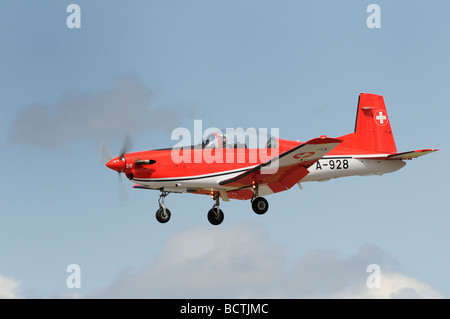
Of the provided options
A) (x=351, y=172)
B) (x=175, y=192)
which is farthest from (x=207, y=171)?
(x=351, y=172)

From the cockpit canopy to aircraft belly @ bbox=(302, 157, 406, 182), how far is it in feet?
9.04

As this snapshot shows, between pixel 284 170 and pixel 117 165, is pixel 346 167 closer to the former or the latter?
pixel 284 170

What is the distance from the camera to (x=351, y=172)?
3055cm

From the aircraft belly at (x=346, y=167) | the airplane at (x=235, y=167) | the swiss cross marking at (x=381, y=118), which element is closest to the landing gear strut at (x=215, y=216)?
the airplane at (x=235, y=167)

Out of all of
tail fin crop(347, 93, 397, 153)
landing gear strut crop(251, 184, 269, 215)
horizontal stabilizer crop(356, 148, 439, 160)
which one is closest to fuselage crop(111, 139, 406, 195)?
landing gear strut crop(251, 184, 269, 215)

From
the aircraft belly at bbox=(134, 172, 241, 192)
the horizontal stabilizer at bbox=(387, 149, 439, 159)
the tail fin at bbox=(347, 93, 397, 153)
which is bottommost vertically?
the aircraft belly at bbox=(134, 172, 241, 192)

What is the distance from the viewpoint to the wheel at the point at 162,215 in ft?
91.3

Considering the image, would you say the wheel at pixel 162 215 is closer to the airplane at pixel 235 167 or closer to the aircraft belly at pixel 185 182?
the airplane at pixel 235 167

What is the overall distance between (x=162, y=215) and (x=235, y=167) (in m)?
3.19

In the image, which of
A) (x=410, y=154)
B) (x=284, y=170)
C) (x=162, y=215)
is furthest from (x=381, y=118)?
(x=162, y=215)

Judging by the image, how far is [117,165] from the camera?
27328 millimetres

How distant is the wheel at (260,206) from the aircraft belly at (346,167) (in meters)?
2.49

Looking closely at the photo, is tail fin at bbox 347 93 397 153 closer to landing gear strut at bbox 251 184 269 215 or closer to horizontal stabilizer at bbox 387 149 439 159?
horizontal stabilizer at bbox 387 149 439 159

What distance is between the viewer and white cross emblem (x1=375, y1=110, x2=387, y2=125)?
32037 millimetres
